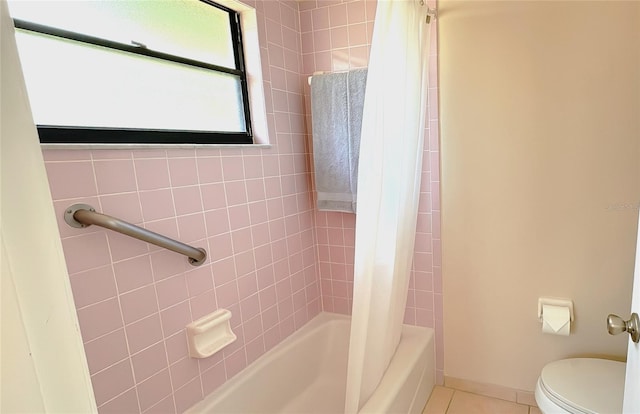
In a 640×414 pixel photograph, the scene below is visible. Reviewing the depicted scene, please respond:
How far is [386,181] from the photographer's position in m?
1.48

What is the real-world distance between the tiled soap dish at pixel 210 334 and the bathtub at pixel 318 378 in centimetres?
21

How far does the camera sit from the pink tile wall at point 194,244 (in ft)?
3.64

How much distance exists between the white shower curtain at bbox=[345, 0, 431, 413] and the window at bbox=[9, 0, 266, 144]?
654 millimetres

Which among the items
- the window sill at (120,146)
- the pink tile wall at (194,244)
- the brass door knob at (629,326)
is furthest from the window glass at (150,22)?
the brass door knob at (629,326)

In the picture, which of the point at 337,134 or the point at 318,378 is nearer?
the point at 337,134

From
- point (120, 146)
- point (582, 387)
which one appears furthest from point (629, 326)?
point (120, 146)

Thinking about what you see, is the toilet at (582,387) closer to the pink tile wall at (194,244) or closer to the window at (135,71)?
the pink tile wall at (194,244)

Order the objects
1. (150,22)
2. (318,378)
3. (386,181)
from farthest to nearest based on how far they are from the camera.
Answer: (318,378) → (386,181) → (150,22)

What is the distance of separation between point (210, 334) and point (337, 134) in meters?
1.10

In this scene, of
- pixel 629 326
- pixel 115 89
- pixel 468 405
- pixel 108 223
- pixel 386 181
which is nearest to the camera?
pixel 629 326

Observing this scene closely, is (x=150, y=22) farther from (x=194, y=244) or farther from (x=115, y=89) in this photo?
(x=194, y=244)

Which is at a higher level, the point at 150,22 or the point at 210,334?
the point at 150,22

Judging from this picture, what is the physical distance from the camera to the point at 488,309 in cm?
185

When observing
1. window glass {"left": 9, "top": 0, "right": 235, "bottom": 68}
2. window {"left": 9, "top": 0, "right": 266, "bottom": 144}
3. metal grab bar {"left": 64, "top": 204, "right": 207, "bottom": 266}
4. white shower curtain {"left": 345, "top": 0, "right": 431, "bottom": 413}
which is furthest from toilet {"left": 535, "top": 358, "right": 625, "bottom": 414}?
window glass {"left": 9, "top": 0, "right": 235, "bottom": 68}
